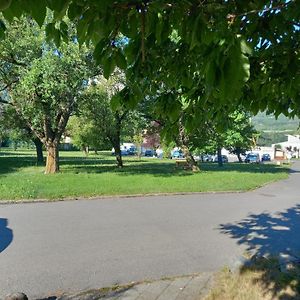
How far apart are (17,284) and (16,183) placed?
11238mm

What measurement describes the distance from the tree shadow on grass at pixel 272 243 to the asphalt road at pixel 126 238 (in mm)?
25

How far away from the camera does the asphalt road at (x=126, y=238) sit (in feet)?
20.0

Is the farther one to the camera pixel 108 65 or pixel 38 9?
pixel 108 65

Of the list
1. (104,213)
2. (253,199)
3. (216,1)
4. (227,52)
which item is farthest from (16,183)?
(227,52)

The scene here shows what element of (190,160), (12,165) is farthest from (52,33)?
(12,165)

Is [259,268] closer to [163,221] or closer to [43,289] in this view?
[43,289]

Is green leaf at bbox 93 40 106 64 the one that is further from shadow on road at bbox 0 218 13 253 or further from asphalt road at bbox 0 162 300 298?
shadow on road at bbox 0 218 13 253

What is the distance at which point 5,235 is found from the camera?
8.50 meters

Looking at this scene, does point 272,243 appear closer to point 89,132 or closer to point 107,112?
point 107,112

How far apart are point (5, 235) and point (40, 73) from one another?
38.1 feet

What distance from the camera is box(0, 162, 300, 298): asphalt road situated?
20.0ft

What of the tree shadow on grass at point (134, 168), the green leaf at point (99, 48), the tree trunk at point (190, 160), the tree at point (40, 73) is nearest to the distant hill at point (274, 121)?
the green leaf at point (99, 48)

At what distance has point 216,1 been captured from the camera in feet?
9.23

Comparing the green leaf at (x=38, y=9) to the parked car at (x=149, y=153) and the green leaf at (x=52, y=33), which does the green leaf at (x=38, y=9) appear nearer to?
the green leaf at (x=52, y=33)
